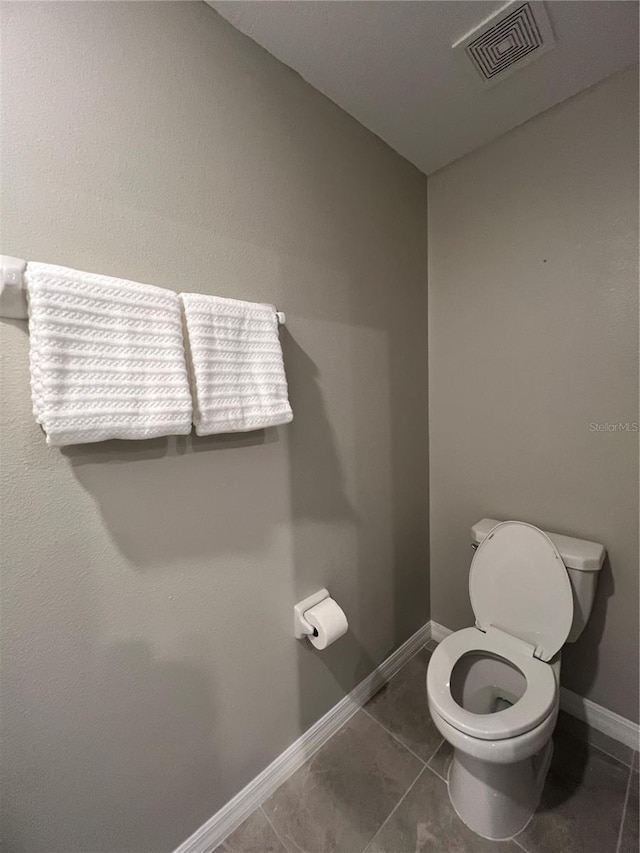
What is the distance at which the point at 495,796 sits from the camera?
1.05 meters

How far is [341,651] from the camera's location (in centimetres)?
140

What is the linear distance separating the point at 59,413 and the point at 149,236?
1.58 ft

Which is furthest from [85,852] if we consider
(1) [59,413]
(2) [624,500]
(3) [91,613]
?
(2) [624,500]

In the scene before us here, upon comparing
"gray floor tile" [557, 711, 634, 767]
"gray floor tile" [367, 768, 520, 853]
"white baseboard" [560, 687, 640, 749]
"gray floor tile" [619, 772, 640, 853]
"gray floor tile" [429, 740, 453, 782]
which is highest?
"white baseboard" [560, 687, 640, 749]

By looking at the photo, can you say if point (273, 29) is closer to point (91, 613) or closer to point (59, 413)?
point (59, 413)

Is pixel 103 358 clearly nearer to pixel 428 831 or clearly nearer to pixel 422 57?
pixel 422 57

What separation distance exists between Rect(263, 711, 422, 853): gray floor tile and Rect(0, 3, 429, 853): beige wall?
0.48ft

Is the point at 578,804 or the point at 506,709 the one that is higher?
the point at 506,709

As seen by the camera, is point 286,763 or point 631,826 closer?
point 631,826

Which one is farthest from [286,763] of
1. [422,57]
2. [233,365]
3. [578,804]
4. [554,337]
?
[422,57]

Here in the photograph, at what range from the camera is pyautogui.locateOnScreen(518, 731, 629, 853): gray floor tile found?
3.39 ft

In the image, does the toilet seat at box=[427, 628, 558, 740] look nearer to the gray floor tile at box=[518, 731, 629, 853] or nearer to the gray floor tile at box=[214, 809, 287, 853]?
the gray floor tile at box=[518, 731, 629, 853]

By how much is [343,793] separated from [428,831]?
0.90 ft

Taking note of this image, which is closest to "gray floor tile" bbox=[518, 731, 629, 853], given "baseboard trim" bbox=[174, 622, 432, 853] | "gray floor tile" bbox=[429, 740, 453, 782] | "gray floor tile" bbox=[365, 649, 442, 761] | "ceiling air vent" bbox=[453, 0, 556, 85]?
"gray floor tile" bbox=[429, 740, 453, 782]
